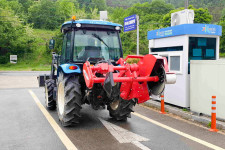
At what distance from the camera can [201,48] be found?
8.42 metres

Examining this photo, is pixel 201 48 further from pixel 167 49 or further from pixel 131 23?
pixel 131 23

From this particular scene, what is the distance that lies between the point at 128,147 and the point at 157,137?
0.95 metres

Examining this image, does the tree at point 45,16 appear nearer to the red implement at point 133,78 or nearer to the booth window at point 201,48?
the booth window at point 201,48

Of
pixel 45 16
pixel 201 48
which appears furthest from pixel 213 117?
pixel 45 16

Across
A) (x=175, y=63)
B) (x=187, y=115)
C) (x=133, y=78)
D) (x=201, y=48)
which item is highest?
(x=201, y=48)

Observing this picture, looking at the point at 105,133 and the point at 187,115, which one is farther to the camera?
the point at 187,115

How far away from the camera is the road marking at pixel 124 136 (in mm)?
5109

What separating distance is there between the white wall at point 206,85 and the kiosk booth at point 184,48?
14.5 inches

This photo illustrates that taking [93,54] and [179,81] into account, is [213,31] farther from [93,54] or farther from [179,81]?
[93,54]

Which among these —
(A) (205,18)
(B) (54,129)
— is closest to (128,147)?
(B) (54,129)

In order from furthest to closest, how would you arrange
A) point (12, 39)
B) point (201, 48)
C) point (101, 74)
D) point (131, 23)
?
point (12, 39) → point (131, 23) → point (201, 48) → point (101, 74)

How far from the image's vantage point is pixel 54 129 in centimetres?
606

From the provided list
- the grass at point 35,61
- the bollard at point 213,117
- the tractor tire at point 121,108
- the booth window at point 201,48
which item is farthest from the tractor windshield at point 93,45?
the grass at point 35,61

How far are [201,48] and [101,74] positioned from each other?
4.43 meters
